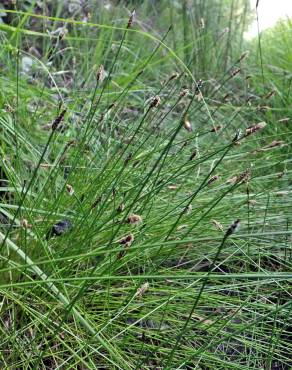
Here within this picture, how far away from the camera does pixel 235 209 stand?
4.17 ft

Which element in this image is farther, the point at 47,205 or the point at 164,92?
the point at 164,92

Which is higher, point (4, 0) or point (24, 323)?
point (4, 0)

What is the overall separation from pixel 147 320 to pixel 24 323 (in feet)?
0.89

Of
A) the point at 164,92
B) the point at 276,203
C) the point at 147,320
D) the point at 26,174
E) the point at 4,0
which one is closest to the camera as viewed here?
the point at 147,320

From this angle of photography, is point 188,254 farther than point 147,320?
Yes

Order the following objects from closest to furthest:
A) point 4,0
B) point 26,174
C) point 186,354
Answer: point 186,354 → point 26,174 → point 4,0

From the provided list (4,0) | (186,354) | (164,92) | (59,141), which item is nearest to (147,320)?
(186,354)

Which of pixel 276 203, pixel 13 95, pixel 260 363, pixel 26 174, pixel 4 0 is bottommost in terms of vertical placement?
pixel 260 363

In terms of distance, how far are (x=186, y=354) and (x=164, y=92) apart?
4.89ft

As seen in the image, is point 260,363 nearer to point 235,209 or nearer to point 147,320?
point 147,320

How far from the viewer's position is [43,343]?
3.08 feet

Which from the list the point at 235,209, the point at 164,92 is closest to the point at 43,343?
the point at 235,209

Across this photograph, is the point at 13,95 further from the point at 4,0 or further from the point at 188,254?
the point at 4,0

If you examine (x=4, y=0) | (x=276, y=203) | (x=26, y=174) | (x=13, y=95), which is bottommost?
(x=276, y=203)
